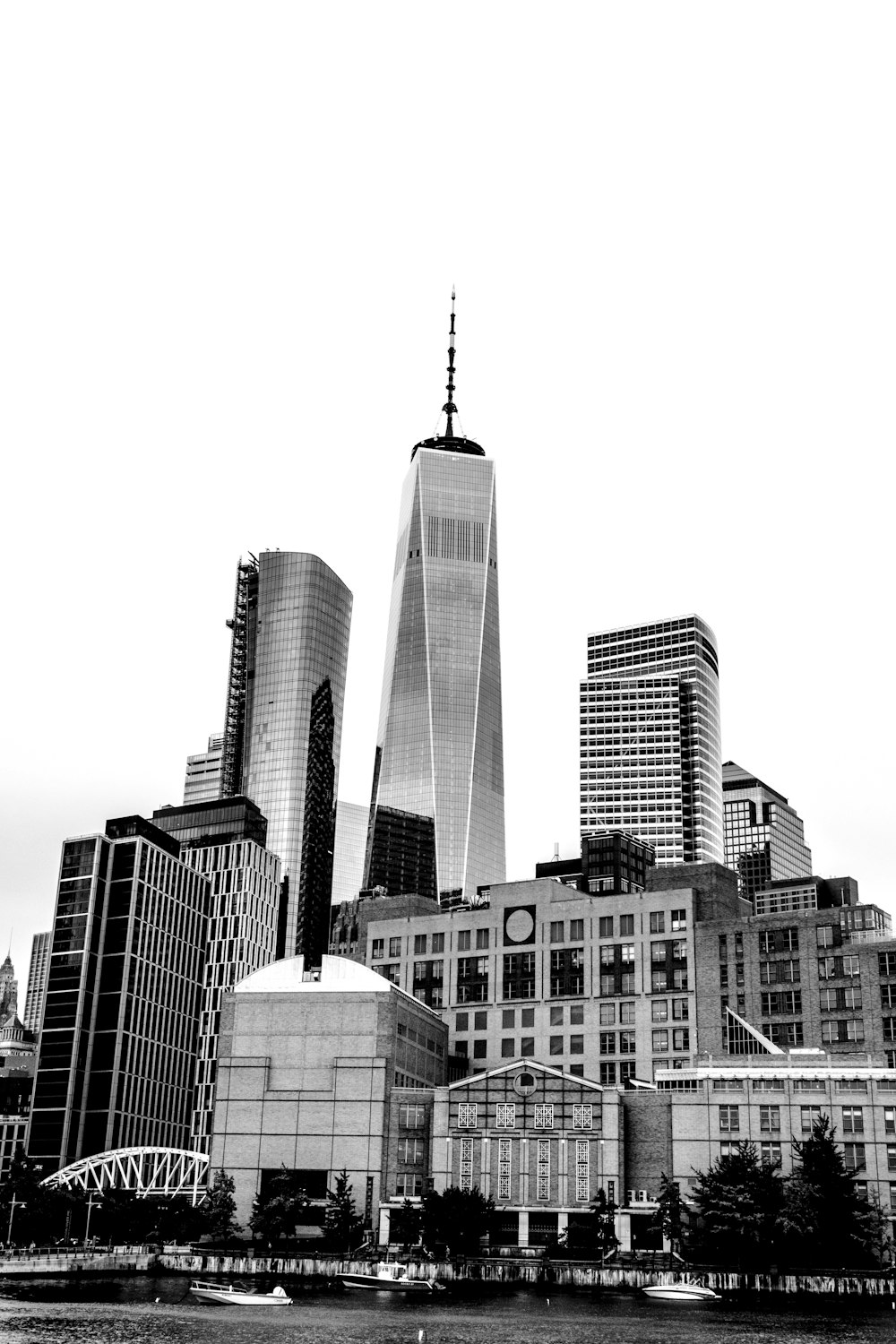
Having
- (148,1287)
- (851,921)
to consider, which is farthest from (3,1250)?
(851,921)

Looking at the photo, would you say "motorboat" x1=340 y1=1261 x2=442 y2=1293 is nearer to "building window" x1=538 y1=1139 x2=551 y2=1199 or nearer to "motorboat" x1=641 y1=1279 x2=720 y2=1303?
"motorboat" x1=641 y1=1279 x2=720 y2=1303

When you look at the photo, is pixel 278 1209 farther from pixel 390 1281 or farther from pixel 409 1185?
pixel 390 1281

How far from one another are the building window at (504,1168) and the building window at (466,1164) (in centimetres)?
324

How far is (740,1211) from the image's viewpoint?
129 metres

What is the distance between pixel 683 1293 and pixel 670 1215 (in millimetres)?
15517

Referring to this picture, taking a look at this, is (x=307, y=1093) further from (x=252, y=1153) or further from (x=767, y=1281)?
(x=767, y=1281)

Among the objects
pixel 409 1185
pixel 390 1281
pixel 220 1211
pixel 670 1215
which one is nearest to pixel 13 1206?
pixel 220 1211

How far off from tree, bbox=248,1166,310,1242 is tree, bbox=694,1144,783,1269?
4253 cm

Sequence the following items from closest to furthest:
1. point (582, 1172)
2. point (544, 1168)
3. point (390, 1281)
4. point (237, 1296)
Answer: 1. point (237, 1296)
2. point (390, 1281)
3. point (582, 1172)
4. point (544, 1168)

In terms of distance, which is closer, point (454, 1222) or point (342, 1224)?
point (454, 1222)

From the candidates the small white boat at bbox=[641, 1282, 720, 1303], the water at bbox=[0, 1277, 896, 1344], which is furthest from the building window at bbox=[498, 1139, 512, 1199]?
the small white boat at bbox=[641, 1282, 720, 1303]

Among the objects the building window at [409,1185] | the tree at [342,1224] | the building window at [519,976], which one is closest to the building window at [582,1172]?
the building window at [409,1185]

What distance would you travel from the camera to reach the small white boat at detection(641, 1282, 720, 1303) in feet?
403

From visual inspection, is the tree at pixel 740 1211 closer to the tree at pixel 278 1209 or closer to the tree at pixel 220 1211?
the tree at pixel 278 1209
